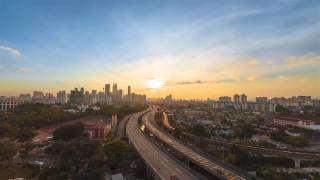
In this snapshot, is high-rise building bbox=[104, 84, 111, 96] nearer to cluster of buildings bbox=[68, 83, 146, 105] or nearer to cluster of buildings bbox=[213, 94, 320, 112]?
cluster of buildings bbox=[68, 83, 146, 105]

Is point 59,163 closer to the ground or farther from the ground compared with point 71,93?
closer to the ground

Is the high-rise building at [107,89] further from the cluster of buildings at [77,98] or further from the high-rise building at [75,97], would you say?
the high-rise building at [75,97]

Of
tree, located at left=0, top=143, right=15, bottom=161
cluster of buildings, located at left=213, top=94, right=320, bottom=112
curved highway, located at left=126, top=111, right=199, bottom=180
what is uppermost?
cluster of buildings, located at left=213, top=94, right=320, bottom=112

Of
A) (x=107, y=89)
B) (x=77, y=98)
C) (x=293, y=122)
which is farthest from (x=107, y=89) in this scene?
(x=293, y=122)

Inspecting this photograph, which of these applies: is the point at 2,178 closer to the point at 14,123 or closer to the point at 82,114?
the point at 14,123

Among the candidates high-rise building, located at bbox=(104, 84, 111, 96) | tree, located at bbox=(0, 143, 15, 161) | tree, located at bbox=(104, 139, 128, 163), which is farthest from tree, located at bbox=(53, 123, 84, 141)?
high-rise building, located at bbox=(104, 84, 111, 96)

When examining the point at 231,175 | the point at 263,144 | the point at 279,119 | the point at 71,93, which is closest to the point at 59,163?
the point at 231,175

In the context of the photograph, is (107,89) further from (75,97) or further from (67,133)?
(67,133)

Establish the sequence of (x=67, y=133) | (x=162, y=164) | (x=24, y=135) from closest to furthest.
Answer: (x=162, y=164), (x=67, y=133), (x=24, y=135)
